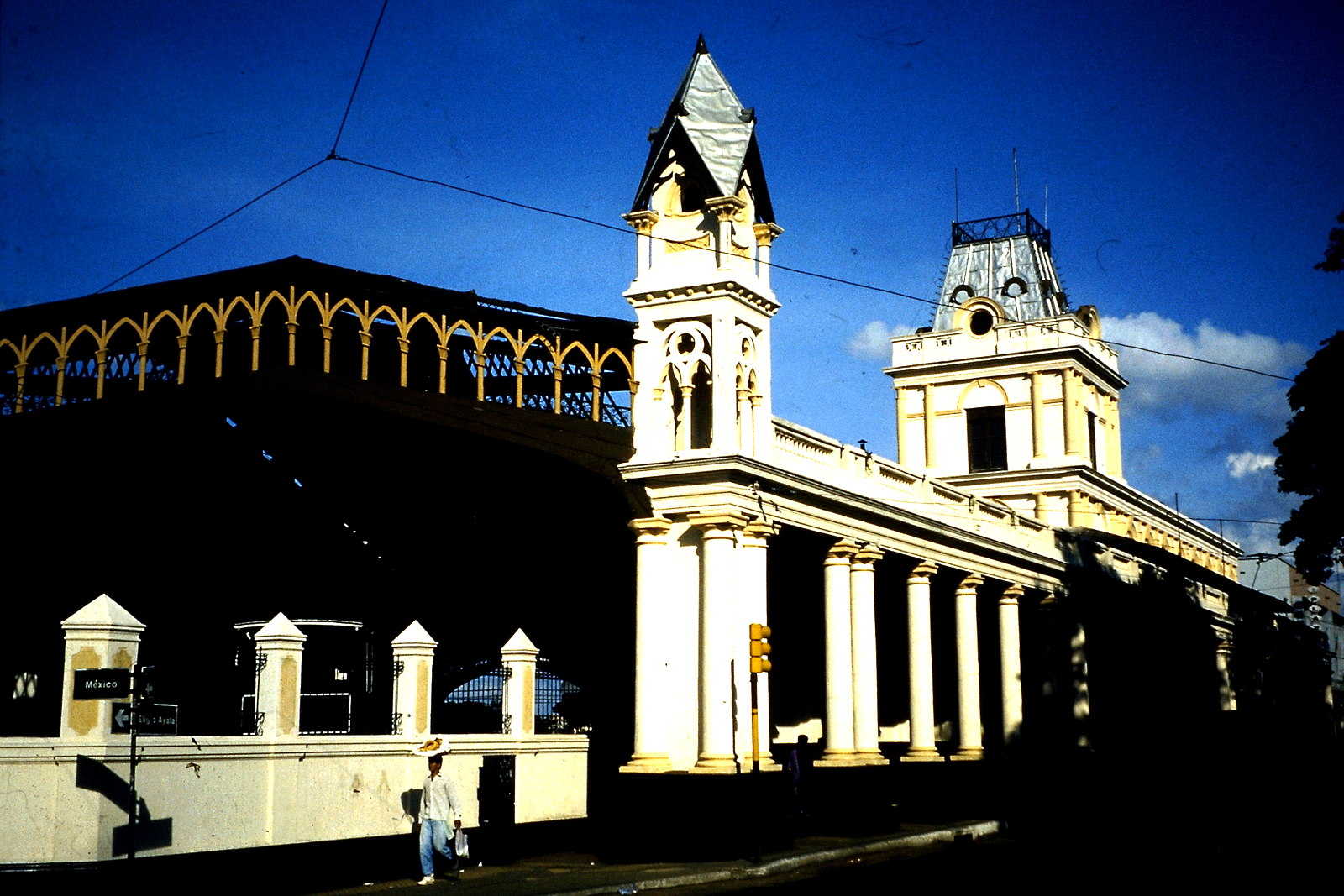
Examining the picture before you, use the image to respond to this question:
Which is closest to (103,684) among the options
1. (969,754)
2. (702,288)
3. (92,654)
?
(92,654)

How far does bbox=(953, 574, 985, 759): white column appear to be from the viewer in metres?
35.9

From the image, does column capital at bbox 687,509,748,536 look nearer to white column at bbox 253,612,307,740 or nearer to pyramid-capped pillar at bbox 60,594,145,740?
white column at bbox 253,612,307,740

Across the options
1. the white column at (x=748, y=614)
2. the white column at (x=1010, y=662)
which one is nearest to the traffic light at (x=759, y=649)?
the white column at (x=748, y=614)

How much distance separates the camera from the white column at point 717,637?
25969 mm

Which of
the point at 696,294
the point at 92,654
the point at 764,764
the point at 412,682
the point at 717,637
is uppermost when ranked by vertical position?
the point at 696,294

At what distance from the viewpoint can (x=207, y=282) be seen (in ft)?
84.4

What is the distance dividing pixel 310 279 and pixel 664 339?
644 cm

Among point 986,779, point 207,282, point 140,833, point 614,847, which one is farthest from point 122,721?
point 986,779

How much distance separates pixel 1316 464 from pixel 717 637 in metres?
13.8

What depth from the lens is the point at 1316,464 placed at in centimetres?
3159

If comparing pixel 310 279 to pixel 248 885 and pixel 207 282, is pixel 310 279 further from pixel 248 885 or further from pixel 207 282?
pixel 248 885

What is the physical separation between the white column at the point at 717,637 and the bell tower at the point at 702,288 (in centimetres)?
144

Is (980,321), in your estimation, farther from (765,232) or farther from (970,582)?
(765,232)

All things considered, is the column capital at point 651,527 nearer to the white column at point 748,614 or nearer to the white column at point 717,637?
the white column at point 717,637
